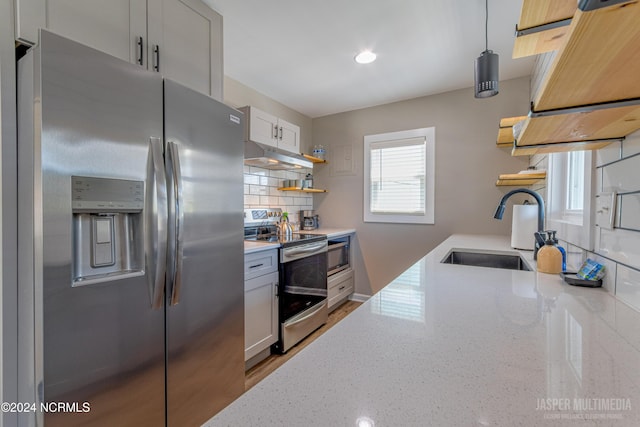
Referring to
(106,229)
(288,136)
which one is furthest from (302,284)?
(106,229)

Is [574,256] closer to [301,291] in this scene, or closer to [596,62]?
[596,62]

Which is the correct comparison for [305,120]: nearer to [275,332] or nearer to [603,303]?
[275,332]

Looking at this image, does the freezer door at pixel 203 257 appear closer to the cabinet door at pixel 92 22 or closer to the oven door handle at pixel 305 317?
the cabinet door at pixel 92 22

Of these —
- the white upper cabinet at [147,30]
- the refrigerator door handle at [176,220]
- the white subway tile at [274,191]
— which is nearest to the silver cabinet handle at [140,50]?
the white upper cabinet at [147,30]

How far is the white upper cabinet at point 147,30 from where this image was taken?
1036 millimetres

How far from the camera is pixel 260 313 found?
6.59 feet

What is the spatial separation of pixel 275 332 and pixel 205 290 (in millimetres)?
998

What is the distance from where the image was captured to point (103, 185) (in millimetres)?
981

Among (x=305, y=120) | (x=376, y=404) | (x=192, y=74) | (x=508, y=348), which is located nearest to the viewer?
(x=376, y=404)

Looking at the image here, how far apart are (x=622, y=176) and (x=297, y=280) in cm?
197

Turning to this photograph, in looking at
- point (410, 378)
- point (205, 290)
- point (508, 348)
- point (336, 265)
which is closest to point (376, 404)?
point (410, 378)

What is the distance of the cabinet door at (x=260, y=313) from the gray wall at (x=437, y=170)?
4.93ft

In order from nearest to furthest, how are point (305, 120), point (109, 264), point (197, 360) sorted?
point (109, 264) → point (197, 360) → point (305, 120)

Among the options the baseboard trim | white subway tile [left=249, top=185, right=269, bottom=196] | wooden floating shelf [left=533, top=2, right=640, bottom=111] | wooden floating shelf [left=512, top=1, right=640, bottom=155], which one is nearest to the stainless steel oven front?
the baseboard trim
